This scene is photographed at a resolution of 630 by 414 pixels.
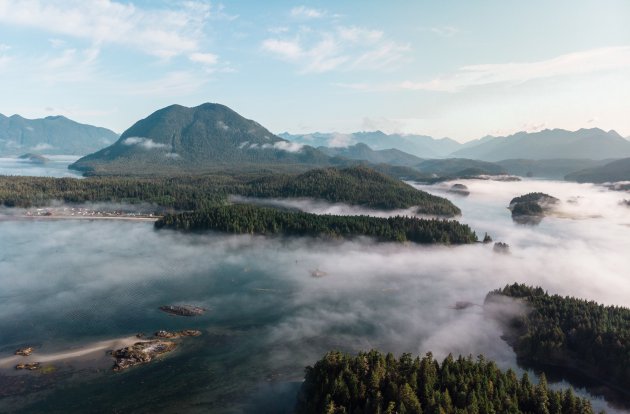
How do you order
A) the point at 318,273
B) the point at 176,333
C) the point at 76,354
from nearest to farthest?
the point at 76,354
the point at 176,333
the point at 318,273

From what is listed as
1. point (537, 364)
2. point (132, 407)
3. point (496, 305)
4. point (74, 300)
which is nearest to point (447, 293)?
point (496, 305)

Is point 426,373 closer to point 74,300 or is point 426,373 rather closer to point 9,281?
point 74,300

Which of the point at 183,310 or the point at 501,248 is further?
the point at 501,248

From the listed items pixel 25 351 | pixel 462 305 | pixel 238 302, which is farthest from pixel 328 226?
pixel 25 351

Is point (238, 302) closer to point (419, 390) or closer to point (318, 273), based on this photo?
point (318, 273)

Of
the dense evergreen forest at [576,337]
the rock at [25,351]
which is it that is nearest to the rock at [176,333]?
the rock at [25,351]

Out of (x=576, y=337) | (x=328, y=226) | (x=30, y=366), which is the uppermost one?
(x=328, y=226)

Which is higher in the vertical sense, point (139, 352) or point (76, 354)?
point (139, 352)

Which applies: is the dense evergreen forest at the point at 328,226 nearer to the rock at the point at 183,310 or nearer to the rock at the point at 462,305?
the rock at the point at 462,305
